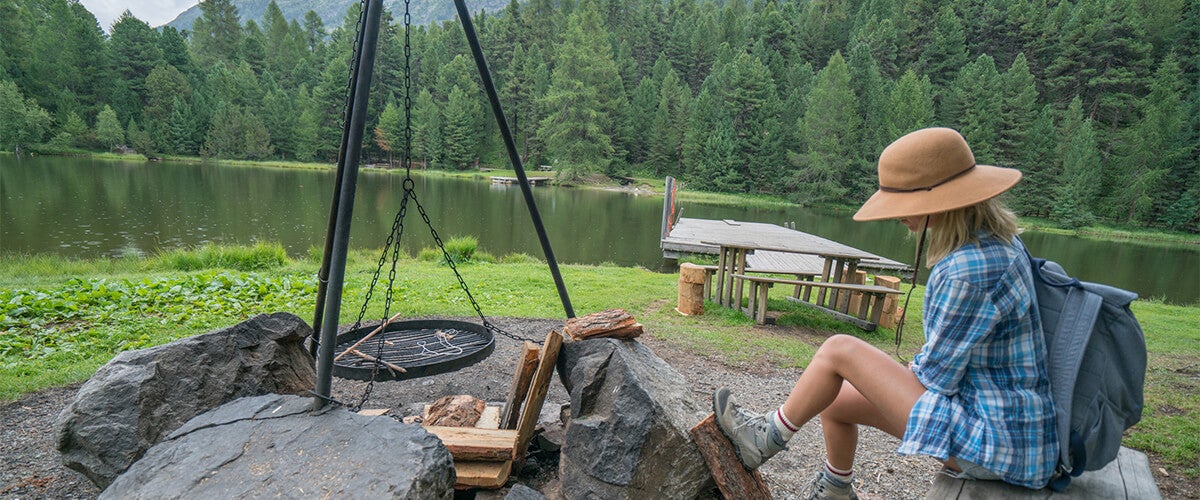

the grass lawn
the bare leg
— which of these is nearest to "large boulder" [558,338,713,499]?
the bare leg

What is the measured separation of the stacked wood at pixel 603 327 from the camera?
2.76 meters

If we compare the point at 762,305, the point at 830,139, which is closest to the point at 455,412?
the point at 762,305

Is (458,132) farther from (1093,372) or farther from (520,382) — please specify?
(1093,372)

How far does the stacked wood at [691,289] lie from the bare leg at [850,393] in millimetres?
4802

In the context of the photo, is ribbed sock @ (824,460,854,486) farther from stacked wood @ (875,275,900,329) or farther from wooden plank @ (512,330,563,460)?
stacked wood @ (875,275,900,329)

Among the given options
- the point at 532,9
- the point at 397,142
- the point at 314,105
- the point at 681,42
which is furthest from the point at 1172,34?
the point at 314,105

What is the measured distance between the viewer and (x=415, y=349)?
399 centimetres

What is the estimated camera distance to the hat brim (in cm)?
183

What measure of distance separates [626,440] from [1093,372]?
5.41ft

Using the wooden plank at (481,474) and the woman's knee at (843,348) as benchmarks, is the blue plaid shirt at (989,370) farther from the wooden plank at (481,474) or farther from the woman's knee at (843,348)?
the wooden plank at (481,474)

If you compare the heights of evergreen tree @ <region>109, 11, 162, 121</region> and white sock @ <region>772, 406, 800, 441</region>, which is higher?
evergreen tree @ <region>109, 11, 162, 121</region>

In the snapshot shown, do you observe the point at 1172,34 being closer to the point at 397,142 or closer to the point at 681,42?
the point at 681,42

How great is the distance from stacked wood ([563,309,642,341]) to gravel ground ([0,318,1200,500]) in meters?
0.54

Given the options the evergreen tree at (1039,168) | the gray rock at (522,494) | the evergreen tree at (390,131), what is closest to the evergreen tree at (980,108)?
the evergreen tree at (1039,168)
